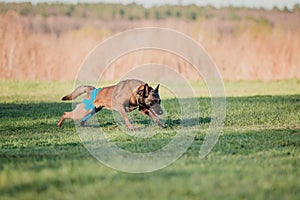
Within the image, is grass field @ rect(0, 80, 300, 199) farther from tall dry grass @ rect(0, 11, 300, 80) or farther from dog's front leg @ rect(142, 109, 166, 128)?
tall dry grass @ rect(0, 11, 300, 80)

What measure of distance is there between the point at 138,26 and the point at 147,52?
343 centimetres

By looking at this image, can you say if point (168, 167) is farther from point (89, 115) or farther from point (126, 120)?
point (89, 115)

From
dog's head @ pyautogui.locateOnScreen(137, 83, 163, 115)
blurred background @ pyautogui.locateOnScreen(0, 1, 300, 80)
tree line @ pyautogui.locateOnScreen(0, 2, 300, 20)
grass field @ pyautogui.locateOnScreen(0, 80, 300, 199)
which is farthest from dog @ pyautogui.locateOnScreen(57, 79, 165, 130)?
tree line @ pyautogui.locateOnScreen(0, 2, 300, 20)

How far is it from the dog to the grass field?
359mm

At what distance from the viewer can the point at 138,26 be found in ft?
88.7

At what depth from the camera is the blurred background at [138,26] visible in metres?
23.7

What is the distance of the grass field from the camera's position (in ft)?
17.6

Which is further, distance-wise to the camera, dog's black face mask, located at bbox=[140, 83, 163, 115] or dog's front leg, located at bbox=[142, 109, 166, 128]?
dog's front leg, located at bbox=[142, 109, 166, 128]

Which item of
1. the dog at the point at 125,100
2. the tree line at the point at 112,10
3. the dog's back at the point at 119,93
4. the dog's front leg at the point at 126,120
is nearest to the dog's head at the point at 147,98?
the dog at the point at 125,100

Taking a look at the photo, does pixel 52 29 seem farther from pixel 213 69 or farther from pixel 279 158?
pixel 279 158

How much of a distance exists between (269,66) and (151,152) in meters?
16.9

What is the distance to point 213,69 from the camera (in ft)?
78.7

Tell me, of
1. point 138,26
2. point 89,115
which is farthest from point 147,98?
point 138,26

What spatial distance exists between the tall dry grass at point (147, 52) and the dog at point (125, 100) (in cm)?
1202
